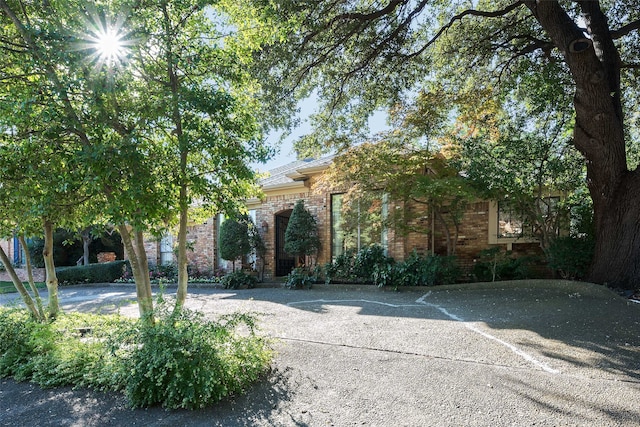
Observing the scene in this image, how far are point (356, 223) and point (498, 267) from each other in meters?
3.87

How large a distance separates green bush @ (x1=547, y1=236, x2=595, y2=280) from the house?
4.52 feet

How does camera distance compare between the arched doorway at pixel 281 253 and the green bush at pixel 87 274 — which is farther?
the green bush at pixel 87 274

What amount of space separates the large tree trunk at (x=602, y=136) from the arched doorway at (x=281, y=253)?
883cm

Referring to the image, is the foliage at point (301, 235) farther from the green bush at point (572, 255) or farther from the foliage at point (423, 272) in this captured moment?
the green bush at point (572, 255)

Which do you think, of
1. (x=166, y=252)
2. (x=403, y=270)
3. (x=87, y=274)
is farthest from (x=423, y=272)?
(x=87, y=274)

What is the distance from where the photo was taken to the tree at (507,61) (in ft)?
23.2

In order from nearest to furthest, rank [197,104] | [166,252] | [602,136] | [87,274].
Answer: [197,104] → [602,136] → [87,274] → [166,252]

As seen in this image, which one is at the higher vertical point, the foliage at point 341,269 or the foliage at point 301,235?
the foliage at point 301,235

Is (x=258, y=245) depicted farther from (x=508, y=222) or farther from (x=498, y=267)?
(x=508, y=222)

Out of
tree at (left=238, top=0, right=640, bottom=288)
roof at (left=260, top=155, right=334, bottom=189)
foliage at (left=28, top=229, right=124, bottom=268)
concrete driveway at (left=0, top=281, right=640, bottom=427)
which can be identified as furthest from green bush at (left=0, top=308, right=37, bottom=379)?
foliage at (left=28, top=229, right=124, bottom=268)

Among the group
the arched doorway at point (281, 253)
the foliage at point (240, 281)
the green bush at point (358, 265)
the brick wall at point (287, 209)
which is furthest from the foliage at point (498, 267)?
the foliage at point (240, 281)

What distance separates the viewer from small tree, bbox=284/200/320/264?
11.3 m

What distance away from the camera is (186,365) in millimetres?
2916

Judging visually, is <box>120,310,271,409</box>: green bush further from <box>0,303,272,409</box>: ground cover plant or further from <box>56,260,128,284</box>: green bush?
<box>56,260,128,284</box>: green bush
